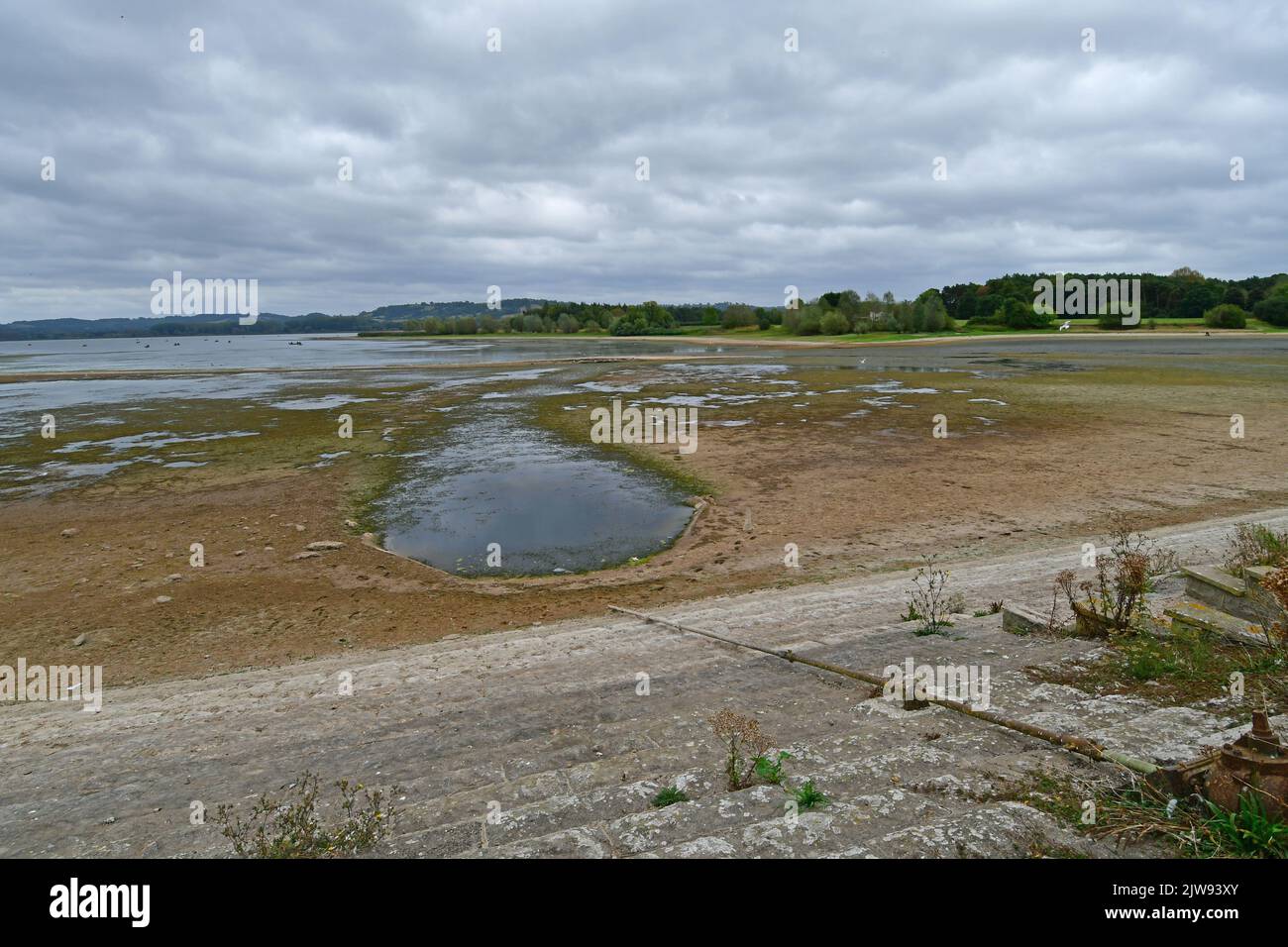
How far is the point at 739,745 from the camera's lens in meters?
5.39

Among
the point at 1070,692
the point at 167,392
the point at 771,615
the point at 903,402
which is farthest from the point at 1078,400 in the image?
the point at 167,392

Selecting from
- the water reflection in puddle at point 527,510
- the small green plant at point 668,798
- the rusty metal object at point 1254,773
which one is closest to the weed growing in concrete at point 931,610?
the rusty metal object at point 1254,773

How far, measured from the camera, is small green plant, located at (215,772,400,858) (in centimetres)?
409

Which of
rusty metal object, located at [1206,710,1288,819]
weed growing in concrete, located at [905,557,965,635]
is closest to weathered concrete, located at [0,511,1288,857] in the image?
weed growing in concrete, located at [905,557,965,635]

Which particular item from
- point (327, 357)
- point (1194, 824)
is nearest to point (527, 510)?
point (1194, 824)

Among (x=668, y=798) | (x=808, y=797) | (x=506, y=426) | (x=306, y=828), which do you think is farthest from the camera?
(x=506, y=426)

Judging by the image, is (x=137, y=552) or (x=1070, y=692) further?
(x=137, y=552)

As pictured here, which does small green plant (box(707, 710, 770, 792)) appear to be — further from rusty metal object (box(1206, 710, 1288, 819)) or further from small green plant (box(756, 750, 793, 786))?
rusty metal object (box(1206, 710, 1288, 819))

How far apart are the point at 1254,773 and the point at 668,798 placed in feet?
10.5

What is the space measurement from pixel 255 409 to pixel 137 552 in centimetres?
2714

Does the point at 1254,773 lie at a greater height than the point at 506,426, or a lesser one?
lesser

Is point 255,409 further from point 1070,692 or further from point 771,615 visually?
point 1070,692

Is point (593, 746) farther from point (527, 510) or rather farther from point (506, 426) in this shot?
point (506, 426)
